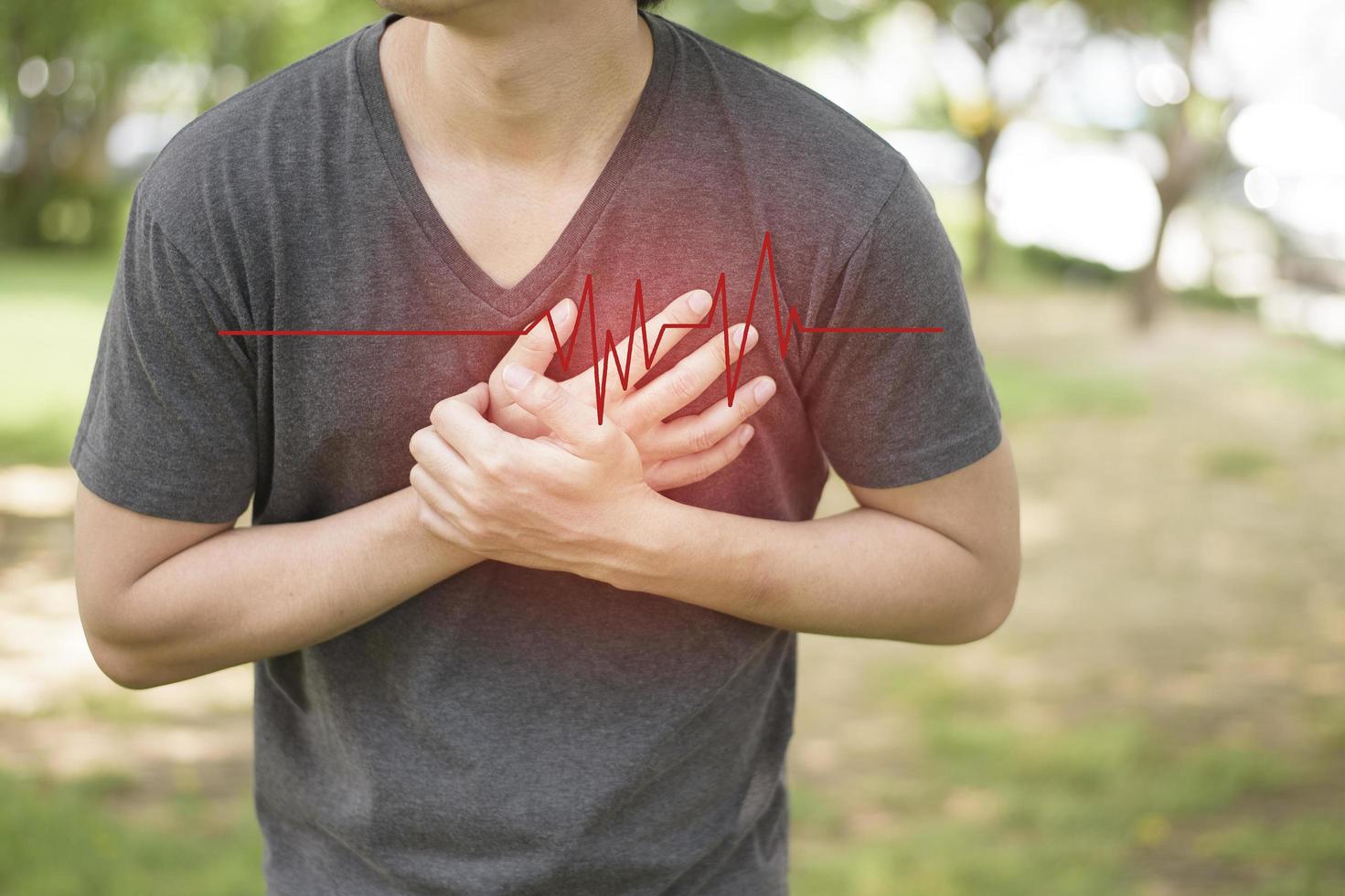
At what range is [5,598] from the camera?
600 cm

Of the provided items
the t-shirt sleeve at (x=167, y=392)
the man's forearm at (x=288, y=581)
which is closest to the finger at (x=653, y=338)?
the man's forearm at (x=288, y=581)

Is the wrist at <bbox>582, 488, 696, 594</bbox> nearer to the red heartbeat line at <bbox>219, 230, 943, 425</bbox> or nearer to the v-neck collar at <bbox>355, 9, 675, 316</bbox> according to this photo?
the red heartbeat line at <bbox>219, 230, 943, 425</bbox>

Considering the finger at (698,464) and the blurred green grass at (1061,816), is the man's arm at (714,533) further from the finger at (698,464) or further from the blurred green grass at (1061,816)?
the blurred green grass at (1061,816)

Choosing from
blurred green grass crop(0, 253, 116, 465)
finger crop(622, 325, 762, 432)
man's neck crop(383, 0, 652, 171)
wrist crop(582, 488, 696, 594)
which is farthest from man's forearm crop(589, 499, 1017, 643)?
blurred green grass crop(0, 253, 116, 465)

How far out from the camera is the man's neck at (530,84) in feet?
4.84

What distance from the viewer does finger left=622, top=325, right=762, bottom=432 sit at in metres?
1.49

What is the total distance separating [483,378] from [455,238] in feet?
0.56

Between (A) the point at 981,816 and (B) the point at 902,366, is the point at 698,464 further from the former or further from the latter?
(A) the point at 981,816

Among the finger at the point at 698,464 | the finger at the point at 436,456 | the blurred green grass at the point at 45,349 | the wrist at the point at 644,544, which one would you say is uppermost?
the finger at the point at 436,456

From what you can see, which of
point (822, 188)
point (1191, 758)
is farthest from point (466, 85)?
point (1191, 758)

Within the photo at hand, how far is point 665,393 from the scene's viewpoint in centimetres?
150

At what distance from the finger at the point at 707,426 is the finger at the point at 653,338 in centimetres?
7

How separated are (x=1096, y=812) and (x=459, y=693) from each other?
346cm

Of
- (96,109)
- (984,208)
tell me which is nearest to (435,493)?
(984,208)
